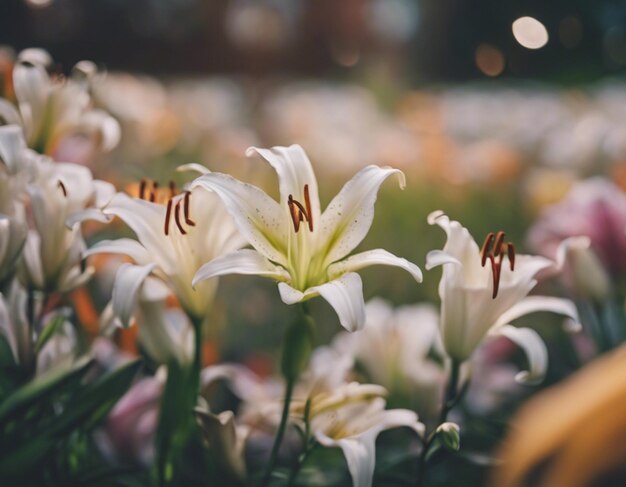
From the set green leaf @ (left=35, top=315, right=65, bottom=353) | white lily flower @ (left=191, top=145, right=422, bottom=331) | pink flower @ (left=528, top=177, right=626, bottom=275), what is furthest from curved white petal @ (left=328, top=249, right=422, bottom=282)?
pink flower @ (left=528, top=177, right=626, bottom=275)

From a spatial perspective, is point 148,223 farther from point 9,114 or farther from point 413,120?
point 413,120

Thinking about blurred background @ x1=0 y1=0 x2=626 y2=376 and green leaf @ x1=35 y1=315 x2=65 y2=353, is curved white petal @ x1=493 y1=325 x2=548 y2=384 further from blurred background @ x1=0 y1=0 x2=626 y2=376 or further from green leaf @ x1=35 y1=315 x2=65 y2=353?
blurred background @ x1=0 y1=0 x2=626 y2=376

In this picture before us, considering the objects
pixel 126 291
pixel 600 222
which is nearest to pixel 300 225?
pixel 126 291

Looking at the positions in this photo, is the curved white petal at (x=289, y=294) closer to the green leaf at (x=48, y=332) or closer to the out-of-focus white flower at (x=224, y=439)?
the out-of-focus white flower at (x=224, y=439)

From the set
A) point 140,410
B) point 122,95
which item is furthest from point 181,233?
point 122,95

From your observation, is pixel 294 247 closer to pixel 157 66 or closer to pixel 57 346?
pixel 57 346

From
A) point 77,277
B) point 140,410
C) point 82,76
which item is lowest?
point 140,410
